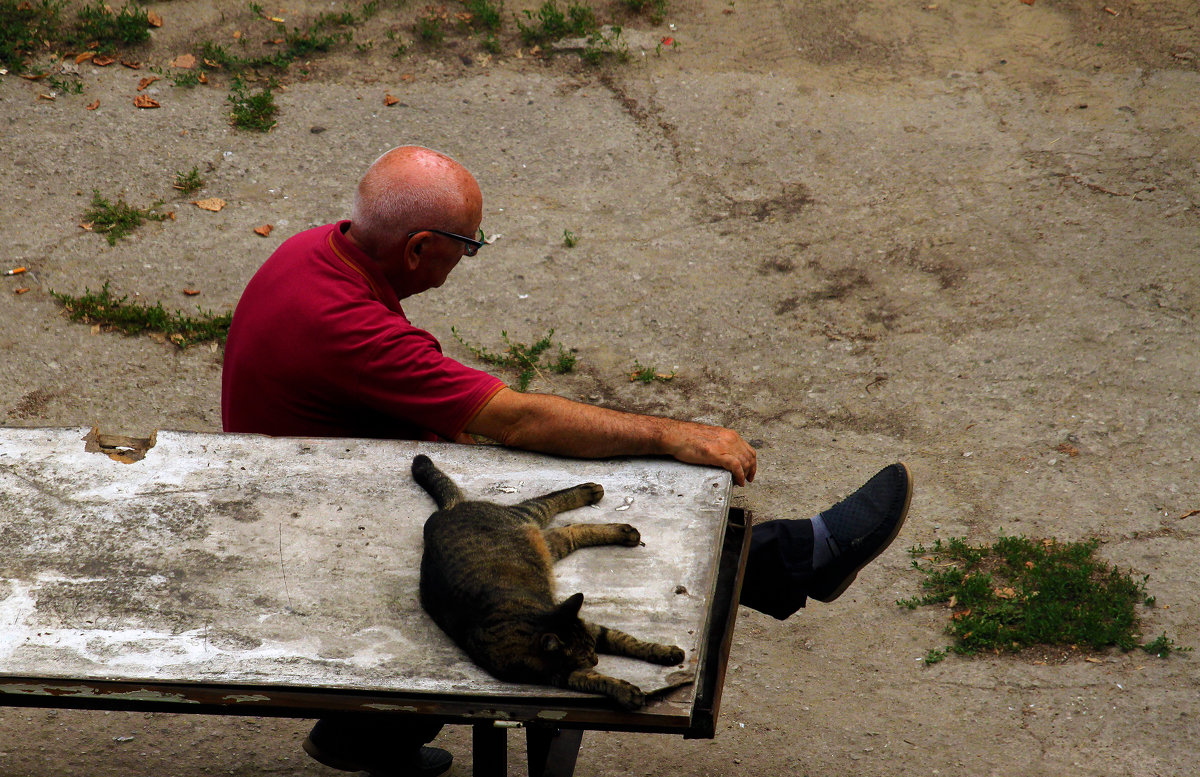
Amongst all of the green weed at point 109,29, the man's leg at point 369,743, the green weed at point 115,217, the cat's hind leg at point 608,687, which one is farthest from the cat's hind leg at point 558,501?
the green weed at point 109,29

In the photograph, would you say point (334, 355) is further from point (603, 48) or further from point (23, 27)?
point (23, 27)

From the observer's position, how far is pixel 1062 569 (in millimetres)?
3857

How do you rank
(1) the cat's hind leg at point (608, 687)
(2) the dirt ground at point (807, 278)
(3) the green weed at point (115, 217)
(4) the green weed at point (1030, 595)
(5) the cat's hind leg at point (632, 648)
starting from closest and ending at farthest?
(1) the cat's hind leg at point (608, 687) → (5) the cat's hind leg at point (632, 648) → (2) the dirt ground at point (807, 278) → (4) the green weed at point (1030, 595) → (3) the green weed at point (115, 217)

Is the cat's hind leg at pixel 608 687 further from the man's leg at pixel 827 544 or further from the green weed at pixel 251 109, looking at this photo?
the green weed at pixel 251 109

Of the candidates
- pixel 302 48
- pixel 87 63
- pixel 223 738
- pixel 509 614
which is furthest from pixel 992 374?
pixel 87 63

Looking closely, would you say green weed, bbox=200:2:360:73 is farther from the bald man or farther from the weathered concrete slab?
the weathered concrete slab

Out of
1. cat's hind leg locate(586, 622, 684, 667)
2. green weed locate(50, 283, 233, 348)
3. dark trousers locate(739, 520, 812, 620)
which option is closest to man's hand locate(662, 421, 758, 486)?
dark trousers locate(739, 520, 812, 620)

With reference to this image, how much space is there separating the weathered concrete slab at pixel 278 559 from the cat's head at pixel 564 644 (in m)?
0.06

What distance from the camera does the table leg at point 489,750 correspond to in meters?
2.40

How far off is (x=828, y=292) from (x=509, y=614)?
381 centimetres

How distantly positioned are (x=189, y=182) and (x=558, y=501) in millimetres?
4663

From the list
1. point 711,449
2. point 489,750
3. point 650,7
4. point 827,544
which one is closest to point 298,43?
point 650,7

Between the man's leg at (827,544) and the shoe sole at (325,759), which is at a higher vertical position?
the man's leg at (827,544)

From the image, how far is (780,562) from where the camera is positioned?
10.0 ft
